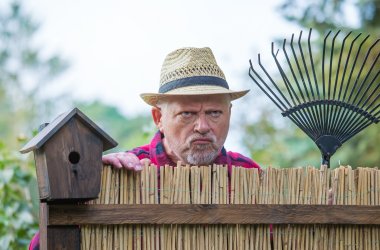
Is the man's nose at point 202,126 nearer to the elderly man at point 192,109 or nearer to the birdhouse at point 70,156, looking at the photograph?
the elderly man at point 192,109

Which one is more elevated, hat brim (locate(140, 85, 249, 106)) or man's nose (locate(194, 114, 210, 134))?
hat brim (locate(140, 85, 249, 106))

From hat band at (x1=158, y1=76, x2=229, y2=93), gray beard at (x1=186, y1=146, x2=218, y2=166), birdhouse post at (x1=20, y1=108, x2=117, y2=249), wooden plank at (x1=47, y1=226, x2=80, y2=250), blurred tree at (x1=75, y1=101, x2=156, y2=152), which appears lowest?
wooden plank at (x1=47, y1=226, x2=80, y2=250)

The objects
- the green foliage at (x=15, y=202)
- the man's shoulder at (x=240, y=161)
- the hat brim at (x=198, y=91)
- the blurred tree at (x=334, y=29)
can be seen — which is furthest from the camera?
the blurred tree at (x=334, y=29)

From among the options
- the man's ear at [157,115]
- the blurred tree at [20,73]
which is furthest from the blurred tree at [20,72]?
the man's ear at [157,115]

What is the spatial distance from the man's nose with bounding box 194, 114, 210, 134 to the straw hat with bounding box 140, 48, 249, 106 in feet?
0.41

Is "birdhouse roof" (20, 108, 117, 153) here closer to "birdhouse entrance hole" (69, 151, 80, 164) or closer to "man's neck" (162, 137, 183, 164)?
"birdhouse entrance hole" (69, 151, 80, 164)

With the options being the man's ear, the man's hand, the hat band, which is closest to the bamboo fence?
the man's hand

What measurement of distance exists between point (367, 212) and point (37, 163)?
4.51 feet

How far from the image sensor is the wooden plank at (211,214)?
11.6ft

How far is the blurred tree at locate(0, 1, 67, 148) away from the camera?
34.6m

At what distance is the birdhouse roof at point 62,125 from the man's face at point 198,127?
71 cm

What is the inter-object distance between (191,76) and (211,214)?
2.71 ft

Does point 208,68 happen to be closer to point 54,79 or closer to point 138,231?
point 138,231

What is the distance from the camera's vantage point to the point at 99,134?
3541 mm
